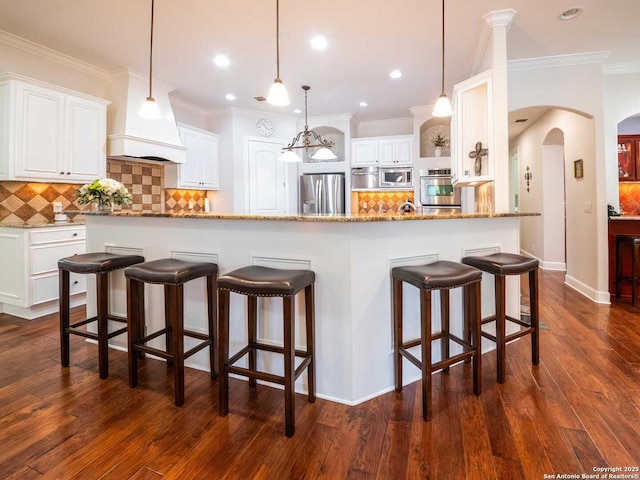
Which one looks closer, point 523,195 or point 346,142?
point 346,142

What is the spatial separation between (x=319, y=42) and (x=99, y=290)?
9.82 ft

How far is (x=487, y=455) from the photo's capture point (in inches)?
57.2

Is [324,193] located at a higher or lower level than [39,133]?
lower

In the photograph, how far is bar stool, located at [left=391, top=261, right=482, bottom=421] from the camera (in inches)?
66.5

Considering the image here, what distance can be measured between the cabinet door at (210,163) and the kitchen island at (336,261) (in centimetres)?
318

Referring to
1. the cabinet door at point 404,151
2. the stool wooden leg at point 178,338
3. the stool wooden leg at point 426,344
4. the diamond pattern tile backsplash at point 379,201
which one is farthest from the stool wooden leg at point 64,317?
the cabinet door at point 404,151

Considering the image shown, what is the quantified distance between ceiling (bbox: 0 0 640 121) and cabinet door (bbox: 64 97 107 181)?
22.7 inches

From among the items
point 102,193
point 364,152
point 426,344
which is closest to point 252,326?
point 426,344

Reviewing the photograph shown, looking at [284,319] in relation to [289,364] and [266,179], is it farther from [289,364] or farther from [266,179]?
[266,179]

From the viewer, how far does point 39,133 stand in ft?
11.0

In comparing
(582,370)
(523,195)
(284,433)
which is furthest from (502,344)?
(523,195)

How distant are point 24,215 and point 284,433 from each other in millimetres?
3724

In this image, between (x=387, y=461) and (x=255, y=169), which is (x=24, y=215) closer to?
(x=255, y=169)

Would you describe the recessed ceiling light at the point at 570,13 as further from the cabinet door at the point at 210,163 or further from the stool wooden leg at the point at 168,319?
the cabinet door at the point at 210,163
